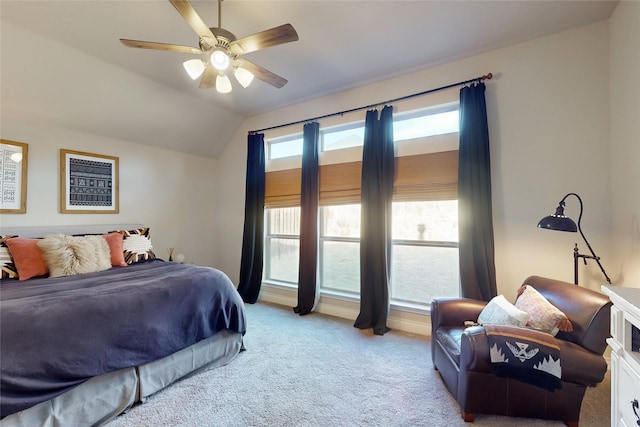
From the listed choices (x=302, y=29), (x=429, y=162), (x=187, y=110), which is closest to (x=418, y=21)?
(x=302, y=29)

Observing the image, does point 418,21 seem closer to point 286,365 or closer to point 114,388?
point 286,365

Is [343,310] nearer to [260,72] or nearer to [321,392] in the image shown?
[321,392]

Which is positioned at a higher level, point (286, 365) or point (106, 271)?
point (106, 271)

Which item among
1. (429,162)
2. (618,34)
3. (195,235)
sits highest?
(618,34)

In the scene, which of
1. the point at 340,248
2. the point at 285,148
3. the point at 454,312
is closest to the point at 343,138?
the point at 285,148

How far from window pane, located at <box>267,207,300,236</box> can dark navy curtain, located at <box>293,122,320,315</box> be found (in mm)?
374

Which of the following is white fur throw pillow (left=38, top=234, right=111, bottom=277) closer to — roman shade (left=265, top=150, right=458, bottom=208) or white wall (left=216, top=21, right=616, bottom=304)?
roman shade (left=265, top=150, right=458, bottom=208)

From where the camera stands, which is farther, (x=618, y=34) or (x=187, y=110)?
(x=187, y=110)

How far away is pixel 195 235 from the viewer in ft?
15.1

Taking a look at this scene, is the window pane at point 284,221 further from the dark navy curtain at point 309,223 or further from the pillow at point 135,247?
the pillow at point 135,247

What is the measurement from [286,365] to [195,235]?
10.1 ft

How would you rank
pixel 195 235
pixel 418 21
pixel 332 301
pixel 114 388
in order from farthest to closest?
1. pixel 195 235
2. pixel 332 301
3. pixel 418 21
4. pixel 114 388

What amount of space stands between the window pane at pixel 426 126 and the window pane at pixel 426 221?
80 centimetres

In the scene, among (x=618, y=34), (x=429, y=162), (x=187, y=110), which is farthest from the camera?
(x=187, y=110)
